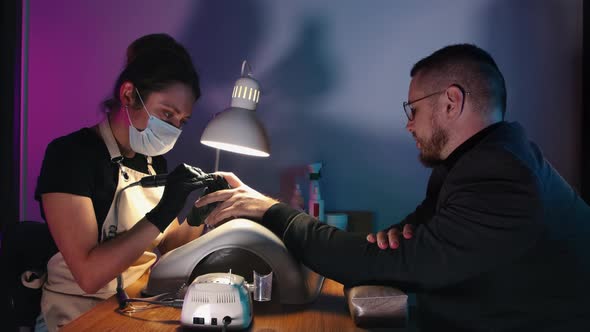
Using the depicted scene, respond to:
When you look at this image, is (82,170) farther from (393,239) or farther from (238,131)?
(393,239)

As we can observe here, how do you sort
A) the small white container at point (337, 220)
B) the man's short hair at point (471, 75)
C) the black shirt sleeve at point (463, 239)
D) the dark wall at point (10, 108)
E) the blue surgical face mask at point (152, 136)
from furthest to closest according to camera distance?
the dark wall at point (10, 108)
the small white container at point (337, 220)
the blue surgical face mask at point (152, 136)
the man's short hair at point (471, 75)
the black shirt sleeve at point (463, 239)

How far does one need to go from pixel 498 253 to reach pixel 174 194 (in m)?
0.81

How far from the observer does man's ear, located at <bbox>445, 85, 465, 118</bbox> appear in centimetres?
124

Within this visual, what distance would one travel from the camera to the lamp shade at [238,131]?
55.7 inches

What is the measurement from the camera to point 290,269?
1.17 meters

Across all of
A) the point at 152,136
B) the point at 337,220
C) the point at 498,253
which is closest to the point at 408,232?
the point at 498,253

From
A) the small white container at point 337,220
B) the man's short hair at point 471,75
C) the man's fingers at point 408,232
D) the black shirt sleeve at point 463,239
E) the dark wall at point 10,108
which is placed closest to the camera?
the black shirt sleeve at point 463,239

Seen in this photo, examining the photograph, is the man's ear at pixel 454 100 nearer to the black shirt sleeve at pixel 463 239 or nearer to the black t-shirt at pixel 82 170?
the black shirt sleeve at pixel 463 239

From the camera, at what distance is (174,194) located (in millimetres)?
1311

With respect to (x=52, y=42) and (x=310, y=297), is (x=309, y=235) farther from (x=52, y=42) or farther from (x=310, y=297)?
(x=52, y=42)

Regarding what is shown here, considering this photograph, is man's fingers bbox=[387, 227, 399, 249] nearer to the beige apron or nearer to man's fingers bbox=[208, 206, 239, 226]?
man's fingers bbox=[208, 206, 239, 226]

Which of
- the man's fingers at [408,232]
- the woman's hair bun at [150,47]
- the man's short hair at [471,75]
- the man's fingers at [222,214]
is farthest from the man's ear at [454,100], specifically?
the woman's hair bun at [150,47]

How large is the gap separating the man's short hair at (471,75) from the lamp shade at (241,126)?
0.50 metres

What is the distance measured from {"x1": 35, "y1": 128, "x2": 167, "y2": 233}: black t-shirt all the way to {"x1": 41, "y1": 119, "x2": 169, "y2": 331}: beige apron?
0.07 ft
